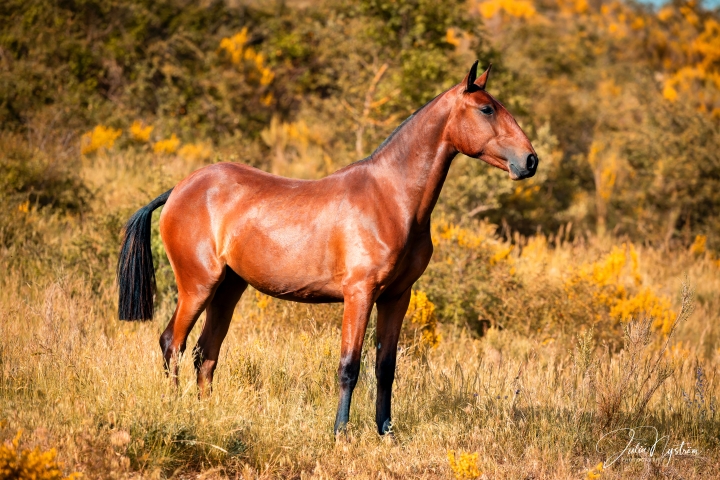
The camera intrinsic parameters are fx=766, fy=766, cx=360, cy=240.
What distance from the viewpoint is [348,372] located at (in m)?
4.90

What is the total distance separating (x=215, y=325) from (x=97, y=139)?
7745 millimetres

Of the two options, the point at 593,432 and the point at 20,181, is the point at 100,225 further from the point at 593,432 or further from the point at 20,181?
the point at 593,432

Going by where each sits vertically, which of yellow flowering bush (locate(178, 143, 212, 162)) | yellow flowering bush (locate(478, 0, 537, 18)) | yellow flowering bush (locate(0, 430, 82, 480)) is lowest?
yellow flowering bush (locate(0, 430, 82, 480))

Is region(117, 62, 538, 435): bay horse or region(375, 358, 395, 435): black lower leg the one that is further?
region(375, 358, 395, 435): black lower leg

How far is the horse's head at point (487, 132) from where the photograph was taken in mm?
4754

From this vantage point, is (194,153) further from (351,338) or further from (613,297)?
(351,338)

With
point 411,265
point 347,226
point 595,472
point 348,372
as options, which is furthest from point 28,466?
point 595,472

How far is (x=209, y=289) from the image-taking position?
5.36m

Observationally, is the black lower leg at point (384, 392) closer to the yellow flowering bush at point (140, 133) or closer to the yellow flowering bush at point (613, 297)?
the yellow flowering bush at point (613, 297)

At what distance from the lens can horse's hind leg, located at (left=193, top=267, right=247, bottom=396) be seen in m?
5.67

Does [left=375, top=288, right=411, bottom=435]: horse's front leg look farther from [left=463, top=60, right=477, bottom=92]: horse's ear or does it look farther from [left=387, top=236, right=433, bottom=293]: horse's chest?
[left=463, top=60, right=477, bottom=92]: horse's ear

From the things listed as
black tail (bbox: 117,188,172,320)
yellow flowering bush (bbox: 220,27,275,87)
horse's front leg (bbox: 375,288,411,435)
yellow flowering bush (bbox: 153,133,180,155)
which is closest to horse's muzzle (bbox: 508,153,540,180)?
horse's front leg (bbox: 375,288,411,435)

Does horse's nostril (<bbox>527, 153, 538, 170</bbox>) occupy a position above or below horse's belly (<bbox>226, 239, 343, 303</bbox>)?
above

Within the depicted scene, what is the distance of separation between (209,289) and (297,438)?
122cm
